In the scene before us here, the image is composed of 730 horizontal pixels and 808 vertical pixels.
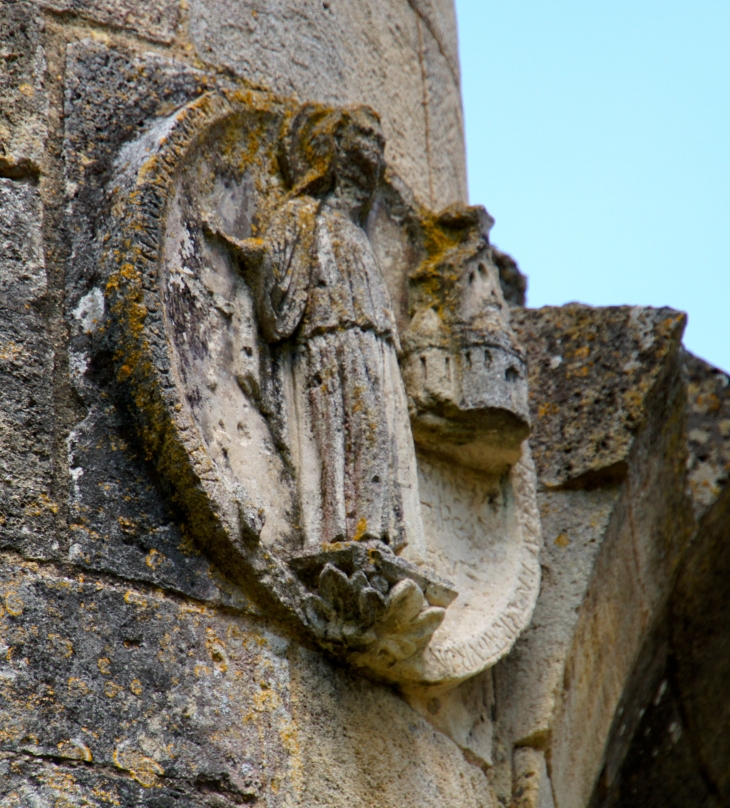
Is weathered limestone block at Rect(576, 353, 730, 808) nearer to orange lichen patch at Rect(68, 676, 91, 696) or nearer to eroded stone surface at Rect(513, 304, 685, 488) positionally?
eroded stone surface at Rect(513, 304, 685, 488)

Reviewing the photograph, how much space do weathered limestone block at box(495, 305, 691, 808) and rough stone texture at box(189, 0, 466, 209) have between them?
64cm

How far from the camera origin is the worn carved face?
3795 mm

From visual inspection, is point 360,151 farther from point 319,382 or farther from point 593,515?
point 593,515

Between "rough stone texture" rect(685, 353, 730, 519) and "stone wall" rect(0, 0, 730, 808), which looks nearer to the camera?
"stone wall" rect(0, 0, 730, 808)

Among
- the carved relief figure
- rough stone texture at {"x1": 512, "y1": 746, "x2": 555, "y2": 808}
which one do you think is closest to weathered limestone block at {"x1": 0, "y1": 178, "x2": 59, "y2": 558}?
the carved relief figure

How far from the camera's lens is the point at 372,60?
14.6 ft

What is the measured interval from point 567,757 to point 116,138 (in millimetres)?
2073

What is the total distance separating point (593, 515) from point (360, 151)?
1.29 meters

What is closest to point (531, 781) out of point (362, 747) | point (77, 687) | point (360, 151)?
point (362, 747)

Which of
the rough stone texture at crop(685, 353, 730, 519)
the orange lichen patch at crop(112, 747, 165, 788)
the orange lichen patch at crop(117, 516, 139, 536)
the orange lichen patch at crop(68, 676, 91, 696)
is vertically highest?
the rough stone texture at crop(685, 353, 730, 519)

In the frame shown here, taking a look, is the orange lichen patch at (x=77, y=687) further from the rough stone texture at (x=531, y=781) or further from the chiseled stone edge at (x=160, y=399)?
the rough stone texture at (x=531, y=781)

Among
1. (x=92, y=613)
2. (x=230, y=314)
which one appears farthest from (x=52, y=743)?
(x=230, y=314)

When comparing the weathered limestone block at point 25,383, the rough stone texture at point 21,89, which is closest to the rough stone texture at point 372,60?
the rough stone texture at point 21,89

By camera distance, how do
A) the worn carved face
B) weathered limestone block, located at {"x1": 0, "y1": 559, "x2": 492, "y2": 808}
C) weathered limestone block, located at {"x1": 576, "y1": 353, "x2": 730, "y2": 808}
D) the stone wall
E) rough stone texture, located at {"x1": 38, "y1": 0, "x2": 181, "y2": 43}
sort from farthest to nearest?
1. weathered limestone block, located at {"x1": 576, "y1": 353, "x2": 730, "y2": 808}
2. the worn carved face
3. rough stone texture, located at {"x1": 38, "y1": 0, "x2": 181, "y2": 43}
4. the stone wall
5. weathered limestone block, located at {"x1": 0, "y1": 559, "x2": 492, "y2": 808}
